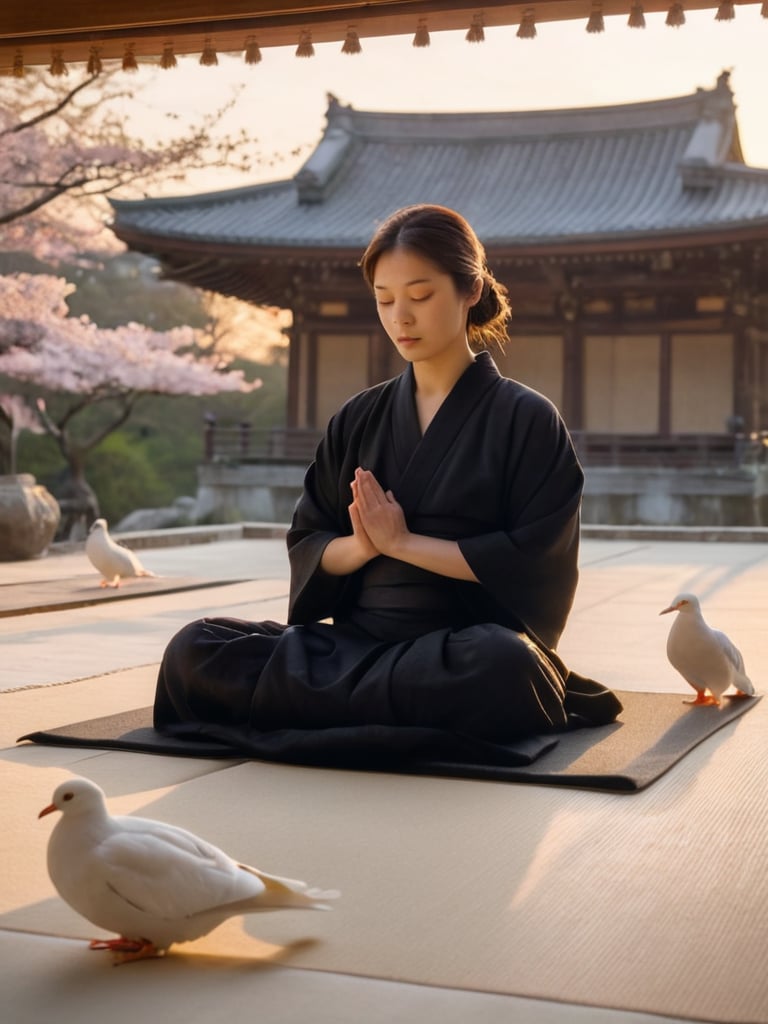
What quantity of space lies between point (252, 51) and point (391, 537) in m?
1.26

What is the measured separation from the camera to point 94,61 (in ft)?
10.9

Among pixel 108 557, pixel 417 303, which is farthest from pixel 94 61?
pixel 108 557

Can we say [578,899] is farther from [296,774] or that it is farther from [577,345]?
[577,345]

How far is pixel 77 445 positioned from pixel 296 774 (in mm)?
15208

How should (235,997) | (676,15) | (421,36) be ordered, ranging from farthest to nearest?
(421,36) → (676,15) → (235,997)

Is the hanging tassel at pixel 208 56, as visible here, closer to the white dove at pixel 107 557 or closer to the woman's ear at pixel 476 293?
the woman's ear at pixel 476 293

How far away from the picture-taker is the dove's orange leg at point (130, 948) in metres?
1.67

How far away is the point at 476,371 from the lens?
318 cm

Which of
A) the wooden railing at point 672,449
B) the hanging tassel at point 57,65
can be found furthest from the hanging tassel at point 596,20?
the wooden railing at point 672,449

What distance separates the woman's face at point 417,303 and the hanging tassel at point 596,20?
67cm

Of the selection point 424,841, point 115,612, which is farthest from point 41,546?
point 424,841

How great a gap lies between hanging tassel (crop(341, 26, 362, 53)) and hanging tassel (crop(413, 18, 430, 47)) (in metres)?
0.14

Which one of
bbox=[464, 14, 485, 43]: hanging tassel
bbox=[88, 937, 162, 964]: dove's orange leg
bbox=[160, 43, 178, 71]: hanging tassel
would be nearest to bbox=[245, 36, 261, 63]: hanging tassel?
bbox=[160, 43, 178, 71]: hanging tassel

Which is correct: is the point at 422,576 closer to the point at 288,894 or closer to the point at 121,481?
the point at 288,894
